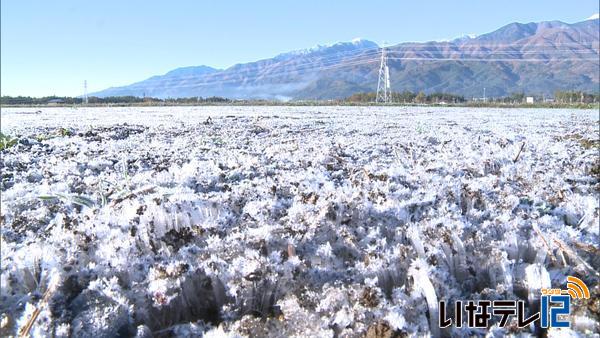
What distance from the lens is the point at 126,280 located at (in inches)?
110

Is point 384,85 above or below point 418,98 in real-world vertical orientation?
above

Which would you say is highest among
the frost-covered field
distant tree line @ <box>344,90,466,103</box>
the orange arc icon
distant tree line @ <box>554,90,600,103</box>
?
distant tree line @ <box>344,90,466,103</box>

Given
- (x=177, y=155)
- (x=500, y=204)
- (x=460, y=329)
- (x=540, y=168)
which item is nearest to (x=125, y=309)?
(x=460, y=329)

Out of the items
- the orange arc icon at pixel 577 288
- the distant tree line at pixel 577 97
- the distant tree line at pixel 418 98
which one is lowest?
the orange arc icon at pixel 577 288

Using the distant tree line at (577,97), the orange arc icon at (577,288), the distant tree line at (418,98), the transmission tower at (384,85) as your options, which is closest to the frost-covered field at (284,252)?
the orange arc icon at (577,288)

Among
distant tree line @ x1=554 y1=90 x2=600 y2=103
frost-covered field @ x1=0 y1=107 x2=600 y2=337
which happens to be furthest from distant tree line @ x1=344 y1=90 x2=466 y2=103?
frost-covered field @ x1=0 y1=107 x2=600 y2=337

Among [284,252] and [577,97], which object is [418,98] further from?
[284,252]

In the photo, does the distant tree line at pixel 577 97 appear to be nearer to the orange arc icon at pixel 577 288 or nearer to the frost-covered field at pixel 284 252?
the frost-covered field at pixel 284 252

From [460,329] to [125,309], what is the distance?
6.15 feet

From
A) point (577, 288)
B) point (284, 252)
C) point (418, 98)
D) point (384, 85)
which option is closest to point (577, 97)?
point (418, 98)

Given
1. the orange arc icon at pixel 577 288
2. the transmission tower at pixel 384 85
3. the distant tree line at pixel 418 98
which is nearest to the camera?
the orange arc icon at pixel 577 288

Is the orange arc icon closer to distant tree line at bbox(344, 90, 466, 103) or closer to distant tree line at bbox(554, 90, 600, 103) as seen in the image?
distant tree line at bbox(344, 90, 466, 103)

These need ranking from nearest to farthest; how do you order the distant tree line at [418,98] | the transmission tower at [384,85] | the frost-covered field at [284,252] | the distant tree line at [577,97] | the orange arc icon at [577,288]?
1. the frost-covered field at [284,252]
2. the orange arc icon at [577,288]
3. the distant tree line at [577,97]
4. the transmission tower at [384,85]
5. the distant tree line at [418,98]

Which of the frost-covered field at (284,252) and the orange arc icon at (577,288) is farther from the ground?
the frost-covered field at (284,252)
